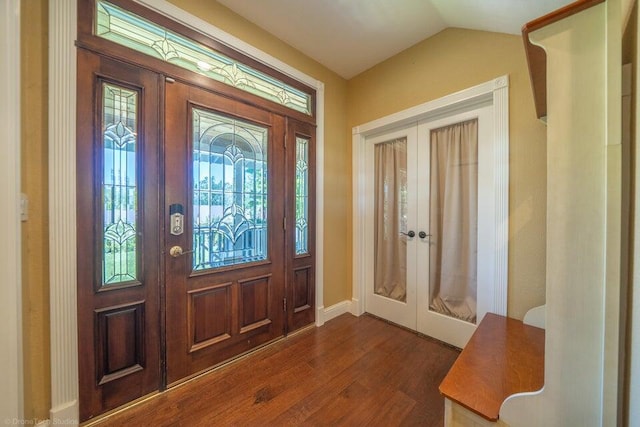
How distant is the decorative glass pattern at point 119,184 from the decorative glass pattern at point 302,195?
50.4 inches

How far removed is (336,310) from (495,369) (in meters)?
1.74

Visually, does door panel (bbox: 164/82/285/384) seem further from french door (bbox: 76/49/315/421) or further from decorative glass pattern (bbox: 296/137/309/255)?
decorative glass pattern (bbox: 296/137/309/255)

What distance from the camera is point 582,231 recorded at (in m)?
0.69

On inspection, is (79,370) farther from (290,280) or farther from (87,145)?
(290,280)

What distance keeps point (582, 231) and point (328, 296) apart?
2252mm

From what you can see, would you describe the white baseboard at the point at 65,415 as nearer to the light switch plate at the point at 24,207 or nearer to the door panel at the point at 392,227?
the light switch plate at the point at 24,207

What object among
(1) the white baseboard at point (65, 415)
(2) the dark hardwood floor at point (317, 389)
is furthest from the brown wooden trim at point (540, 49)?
(1) the white baseboard at point (65, 415)

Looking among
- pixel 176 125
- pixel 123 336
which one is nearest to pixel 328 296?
pixel 123 336

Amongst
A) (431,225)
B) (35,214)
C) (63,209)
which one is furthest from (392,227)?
(35,214)

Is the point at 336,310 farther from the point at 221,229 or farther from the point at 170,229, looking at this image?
the point at 170,229

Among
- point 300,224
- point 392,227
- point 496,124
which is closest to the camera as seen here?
point 496,124

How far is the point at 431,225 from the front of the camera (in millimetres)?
2260

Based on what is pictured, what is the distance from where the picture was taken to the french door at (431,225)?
2.00 meters

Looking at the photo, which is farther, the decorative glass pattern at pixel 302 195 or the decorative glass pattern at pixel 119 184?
the decorative glass pattern at pixel 302 195
